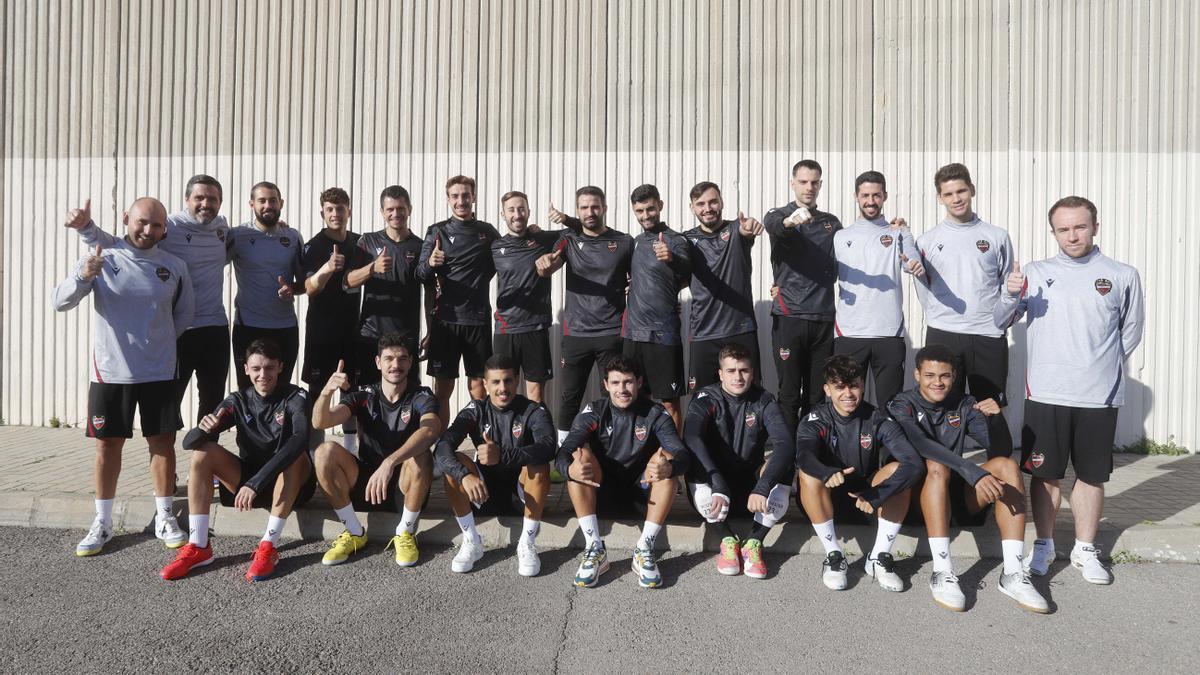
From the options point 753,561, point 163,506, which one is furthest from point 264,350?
point 753,561

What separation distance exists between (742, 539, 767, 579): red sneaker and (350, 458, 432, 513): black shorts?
197 centimetres

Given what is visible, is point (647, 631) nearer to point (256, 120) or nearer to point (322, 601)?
point (322, 601)

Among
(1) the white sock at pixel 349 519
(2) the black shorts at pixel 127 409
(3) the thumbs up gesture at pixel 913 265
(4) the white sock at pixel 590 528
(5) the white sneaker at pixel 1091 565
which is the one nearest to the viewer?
(5) the white sneaker at pixel 1091 565

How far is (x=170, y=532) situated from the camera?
179 inches

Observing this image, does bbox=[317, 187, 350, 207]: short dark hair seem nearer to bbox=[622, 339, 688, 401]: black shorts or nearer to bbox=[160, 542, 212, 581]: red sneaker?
bbox=[622, 339, 688, 401]: black shorts

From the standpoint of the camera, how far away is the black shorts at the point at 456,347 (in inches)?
226

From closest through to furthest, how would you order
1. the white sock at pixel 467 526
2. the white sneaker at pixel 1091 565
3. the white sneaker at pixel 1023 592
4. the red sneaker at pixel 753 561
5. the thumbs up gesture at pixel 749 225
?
1. the white sneaker at pixel 1023 592
2. the white sneaker at pixel 1091 565
3. the red sneaker at pixel 753 561
4. the white sock at pixel 467 526
5. the thumbs up gesture at pixel 749 225

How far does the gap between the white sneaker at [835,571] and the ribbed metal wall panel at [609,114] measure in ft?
12.3

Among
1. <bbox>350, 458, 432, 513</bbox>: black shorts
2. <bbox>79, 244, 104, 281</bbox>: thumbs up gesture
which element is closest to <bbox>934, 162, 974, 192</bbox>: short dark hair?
<bbox>350, 458, 432, 513</bbox>: black shorts

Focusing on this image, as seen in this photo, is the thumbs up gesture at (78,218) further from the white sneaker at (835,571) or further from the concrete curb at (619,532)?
the white sneaker at (835,571)

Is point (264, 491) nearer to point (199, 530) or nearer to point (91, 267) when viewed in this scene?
point (199, 530)

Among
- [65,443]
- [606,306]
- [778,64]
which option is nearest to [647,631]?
[606,306]

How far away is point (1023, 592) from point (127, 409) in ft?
17.5

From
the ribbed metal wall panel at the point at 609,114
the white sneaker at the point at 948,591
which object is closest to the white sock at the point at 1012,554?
the white sneaker at the point at 948,591
